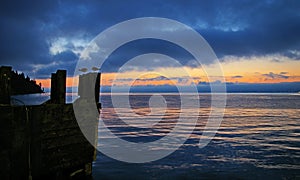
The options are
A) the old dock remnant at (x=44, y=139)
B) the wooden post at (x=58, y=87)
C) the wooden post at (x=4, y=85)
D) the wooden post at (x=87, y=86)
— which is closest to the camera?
the old dock remnant at (x=44, y=139)

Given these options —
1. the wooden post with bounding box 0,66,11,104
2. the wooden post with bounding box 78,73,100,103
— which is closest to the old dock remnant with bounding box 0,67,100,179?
the wooden post with bounding box 0,66,11,104

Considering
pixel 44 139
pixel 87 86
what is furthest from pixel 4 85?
pixel 87 86

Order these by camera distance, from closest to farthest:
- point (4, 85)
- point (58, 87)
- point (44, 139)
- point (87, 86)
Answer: point (4, 85) < point (44, 139) < point (58, 87) < point (87, 86)

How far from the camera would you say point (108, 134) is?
23828 mm

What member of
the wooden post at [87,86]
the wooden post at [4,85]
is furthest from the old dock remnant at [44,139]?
the wooden post at [87,86]

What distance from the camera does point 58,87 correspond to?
8.84m

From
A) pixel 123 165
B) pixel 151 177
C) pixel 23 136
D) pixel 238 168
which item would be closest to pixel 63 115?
pixel 23 136

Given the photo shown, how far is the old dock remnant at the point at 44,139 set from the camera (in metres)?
6.95

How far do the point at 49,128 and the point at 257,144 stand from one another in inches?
637

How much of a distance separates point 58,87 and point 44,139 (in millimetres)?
1915

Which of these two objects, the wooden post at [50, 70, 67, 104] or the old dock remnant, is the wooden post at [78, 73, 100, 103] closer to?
the old dock remnant

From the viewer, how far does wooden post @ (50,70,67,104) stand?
8810 mm

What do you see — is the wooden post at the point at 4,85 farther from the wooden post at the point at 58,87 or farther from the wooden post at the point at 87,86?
the wooden post at the point at 87,86

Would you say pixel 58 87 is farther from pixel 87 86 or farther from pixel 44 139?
pixel 44 139
